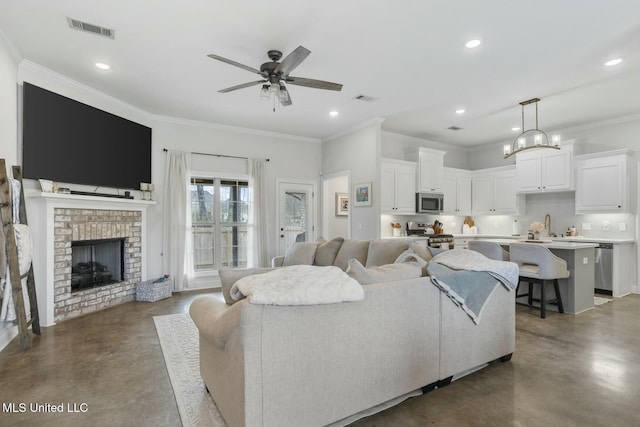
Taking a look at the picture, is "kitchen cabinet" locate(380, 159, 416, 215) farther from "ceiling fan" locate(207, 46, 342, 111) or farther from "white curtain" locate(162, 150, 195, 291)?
"white curtain" locate(162, 150, 195, 291)

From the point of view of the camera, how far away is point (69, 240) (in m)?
4.04

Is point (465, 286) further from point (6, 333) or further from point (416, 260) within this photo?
point (6, 333)

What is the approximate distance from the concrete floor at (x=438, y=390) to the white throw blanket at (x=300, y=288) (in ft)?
2.78

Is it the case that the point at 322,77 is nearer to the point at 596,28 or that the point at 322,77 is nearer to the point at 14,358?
the point at 596,28

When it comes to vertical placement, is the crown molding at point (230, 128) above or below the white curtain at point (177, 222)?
above

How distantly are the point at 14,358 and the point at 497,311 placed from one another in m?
4.15

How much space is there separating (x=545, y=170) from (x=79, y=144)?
7.66 metres

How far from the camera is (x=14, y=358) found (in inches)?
113

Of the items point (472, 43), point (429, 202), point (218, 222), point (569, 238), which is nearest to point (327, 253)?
point (218, 222)

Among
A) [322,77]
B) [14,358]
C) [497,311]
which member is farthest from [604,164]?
[14,358]

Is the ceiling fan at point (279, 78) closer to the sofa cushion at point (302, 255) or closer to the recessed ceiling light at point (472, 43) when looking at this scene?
the recessed ceiling light at point (472, 43)

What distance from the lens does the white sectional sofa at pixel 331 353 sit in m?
1.59

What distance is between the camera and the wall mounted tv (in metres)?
3.71

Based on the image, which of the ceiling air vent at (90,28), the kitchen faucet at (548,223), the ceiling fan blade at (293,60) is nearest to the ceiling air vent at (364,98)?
the ceiling fan blade at (293,60)
